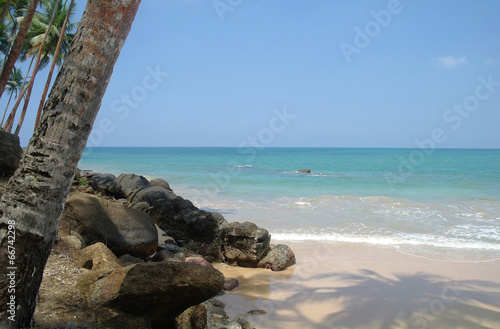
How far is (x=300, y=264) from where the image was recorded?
295 inches

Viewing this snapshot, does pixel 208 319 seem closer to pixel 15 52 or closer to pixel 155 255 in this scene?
pixel 155 255

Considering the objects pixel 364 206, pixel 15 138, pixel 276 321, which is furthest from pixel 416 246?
pixel 15 138

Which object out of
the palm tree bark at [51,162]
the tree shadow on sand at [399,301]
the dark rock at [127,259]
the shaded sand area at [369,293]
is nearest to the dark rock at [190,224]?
the shaded sand area at [369,293]

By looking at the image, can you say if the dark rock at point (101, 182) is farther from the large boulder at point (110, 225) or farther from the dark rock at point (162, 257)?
the dark rock at point (162, 257)

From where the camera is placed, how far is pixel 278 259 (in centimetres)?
732

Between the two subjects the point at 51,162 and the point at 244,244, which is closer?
the point at 51,162

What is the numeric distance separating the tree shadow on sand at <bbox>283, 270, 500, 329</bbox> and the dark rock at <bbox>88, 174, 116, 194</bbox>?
30.0ft

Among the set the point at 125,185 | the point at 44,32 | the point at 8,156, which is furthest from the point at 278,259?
the point at 44,32

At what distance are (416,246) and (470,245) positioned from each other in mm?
1333

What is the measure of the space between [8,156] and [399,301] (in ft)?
24.7

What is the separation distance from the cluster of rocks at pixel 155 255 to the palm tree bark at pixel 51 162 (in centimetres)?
77

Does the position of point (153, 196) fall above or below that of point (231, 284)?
above

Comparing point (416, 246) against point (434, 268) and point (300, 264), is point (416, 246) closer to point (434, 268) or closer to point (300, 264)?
point (434, 268)

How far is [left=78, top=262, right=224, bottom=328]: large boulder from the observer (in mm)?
3225
